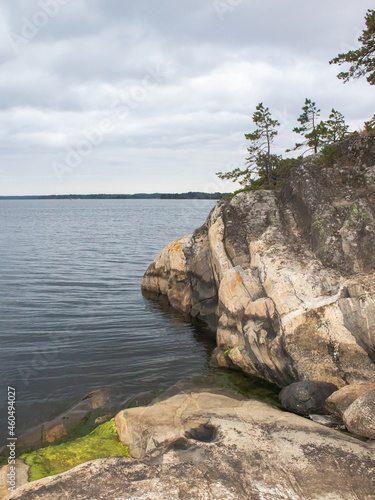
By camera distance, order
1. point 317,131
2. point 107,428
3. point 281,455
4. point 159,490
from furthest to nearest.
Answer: point 317,131, point 107,428, point 281,455, point 159,490

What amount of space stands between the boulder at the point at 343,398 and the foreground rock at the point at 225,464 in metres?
1.60

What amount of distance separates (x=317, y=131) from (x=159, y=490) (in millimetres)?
21332

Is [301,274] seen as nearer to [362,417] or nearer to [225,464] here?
Answer: [362,417]

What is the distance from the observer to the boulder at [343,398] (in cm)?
1135

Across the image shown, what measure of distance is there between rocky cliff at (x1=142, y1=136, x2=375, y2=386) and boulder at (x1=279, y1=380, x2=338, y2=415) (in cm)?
78

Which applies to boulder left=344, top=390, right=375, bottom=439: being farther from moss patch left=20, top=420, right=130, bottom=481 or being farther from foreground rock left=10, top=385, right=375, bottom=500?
moss patch left=20, top=420, right=130, bottom=481

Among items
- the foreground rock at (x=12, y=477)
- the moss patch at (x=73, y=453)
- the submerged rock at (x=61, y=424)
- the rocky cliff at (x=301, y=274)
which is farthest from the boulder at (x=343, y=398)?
the foreground rock at (x=12, y=477)

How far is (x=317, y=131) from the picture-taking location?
75.2ft

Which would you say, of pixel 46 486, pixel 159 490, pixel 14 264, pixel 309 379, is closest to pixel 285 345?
pixel 309 379

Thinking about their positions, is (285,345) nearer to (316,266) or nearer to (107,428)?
(316,266)

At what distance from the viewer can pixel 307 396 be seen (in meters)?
12.3

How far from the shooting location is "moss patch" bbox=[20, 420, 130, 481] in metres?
9.73

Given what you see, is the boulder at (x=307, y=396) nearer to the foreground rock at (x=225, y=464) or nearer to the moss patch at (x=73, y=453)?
the foreground rock at (x=225, y=464)

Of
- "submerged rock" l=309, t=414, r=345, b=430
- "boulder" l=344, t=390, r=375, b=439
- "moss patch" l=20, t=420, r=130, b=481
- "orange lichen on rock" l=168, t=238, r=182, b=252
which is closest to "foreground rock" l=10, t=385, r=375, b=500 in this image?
"moss patch" l=20, t=420, r=130, b=481
